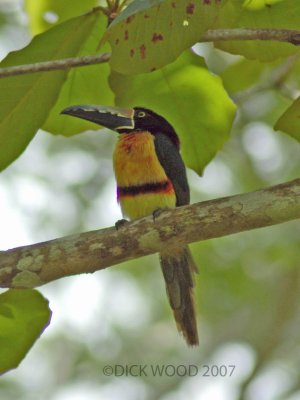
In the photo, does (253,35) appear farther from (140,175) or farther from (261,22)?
(140,175)

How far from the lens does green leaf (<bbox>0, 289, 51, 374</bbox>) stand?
11.2ft

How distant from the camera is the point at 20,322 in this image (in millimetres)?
3445

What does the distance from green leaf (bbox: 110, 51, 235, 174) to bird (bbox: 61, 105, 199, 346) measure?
474 millimetres

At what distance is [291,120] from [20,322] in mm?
1256

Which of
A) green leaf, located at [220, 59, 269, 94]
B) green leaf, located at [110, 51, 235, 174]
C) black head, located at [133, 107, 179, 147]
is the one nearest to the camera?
green leaf, located at [110, 51, 235, 174]

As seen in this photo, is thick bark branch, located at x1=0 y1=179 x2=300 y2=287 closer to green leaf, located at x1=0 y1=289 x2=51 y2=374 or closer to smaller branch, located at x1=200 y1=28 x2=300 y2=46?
green leaf, located at x1=0 y1=289 x2=51 y2=374

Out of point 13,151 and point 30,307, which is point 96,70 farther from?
point 30,307

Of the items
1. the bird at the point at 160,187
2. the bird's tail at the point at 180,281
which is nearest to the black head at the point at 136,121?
the bird at the point at 160,187

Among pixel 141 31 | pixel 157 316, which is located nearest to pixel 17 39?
pixel 157 316

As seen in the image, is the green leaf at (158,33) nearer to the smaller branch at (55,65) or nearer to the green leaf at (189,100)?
the smaller branch at (55,65)

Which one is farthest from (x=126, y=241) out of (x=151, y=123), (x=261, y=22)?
(x=151, y=123)

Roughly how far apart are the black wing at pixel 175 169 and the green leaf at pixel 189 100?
1.99ft

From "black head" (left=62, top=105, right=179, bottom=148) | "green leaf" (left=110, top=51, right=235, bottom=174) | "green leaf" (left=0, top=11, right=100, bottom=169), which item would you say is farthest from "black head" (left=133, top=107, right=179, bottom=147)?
"green leaf" (left=0, top=11, right=100, bottom=169)

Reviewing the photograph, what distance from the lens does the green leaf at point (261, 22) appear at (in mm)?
3451
